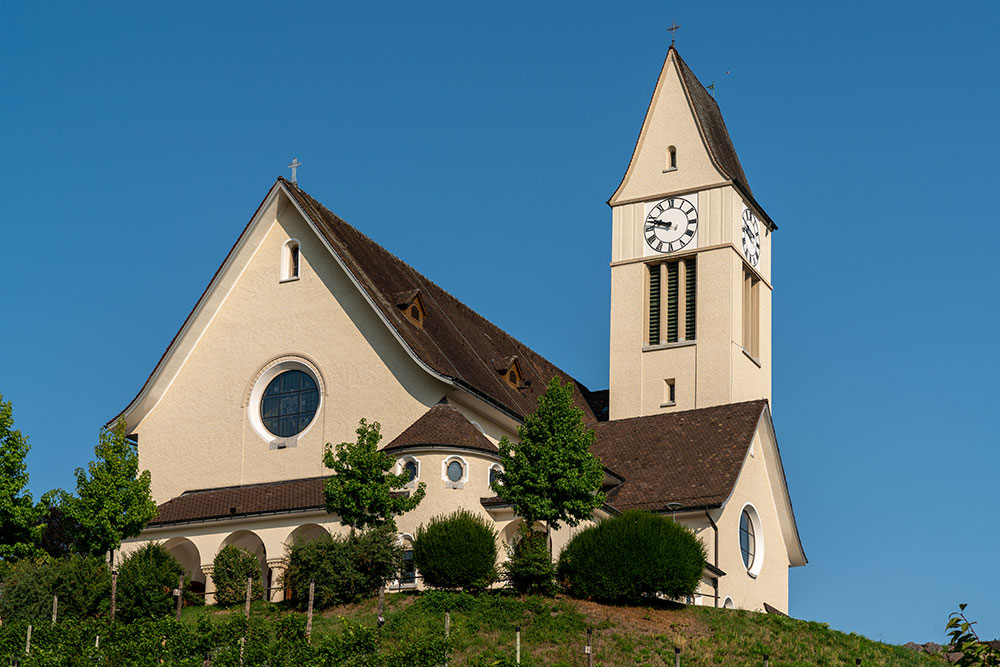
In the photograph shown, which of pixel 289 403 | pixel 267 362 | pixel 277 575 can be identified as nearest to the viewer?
pixel 277 575

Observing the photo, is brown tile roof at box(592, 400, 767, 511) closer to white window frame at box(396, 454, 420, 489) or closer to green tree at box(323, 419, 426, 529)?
white window frame at box(396, 454, 420, 489)

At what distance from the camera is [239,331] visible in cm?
4828

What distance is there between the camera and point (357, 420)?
148ft

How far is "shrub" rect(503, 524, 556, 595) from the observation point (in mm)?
37375

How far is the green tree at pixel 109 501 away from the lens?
3944 cm

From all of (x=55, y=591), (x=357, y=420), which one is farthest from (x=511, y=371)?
(x=55, y=591)

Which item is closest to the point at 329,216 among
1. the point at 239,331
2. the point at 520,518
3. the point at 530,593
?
the point at 239,331

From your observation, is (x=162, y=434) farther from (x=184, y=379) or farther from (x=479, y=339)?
(x=479, y=339)

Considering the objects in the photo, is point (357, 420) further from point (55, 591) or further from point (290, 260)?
point (55, 591)

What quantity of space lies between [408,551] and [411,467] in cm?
263

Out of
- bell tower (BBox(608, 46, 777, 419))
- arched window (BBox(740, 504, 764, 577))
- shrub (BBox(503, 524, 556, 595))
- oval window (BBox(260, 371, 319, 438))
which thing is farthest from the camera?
bell tower (BBox(608, 46, 777, 419))

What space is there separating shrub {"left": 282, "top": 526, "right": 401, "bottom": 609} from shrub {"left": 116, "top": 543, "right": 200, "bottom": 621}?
310cm

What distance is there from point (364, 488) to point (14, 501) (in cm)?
919

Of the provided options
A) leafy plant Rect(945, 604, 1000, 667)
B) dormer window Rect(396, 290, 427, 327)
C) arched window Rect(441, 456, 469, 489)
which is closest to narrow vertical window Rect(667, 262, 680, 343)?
dormer window Rect(396, 290, 427, 327)
